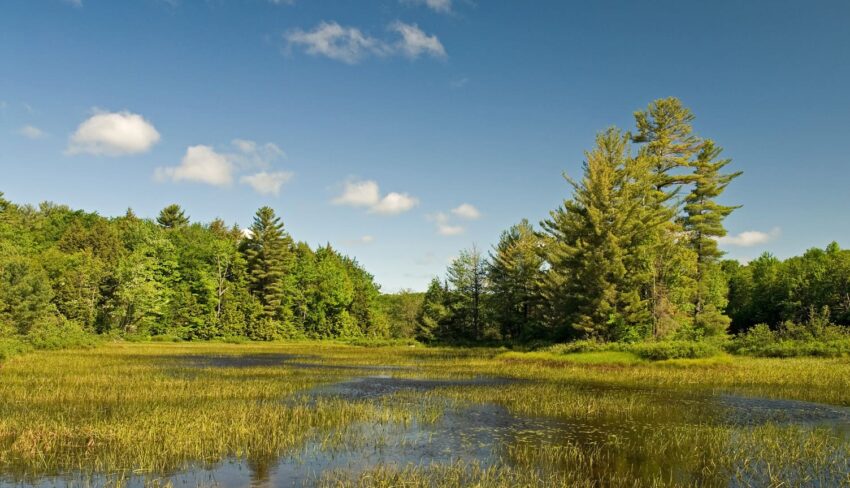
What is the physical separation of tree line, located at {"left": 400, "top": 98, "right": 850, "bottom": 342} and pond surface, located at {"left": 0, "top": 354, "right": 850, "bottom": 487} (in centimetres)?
2601

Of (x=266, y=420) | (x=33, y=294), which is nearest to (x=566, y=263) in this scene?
(x=266, y=420)

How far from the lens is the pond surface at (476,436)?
12078mm

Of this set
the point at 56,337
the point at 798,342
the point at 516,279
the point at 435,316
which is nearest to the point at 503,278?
the point at 516,279

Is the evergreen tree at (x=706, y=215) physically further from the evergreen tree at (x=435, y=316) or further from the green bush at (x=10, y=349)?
the green bush at (x=10, y=349)

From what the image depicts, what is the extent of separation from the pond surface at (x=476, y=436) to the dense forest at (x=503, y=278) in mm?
28474

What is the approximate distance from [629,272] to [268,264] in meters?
67.8

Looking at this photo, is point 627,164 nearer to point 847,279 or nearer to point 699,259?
point 699,259

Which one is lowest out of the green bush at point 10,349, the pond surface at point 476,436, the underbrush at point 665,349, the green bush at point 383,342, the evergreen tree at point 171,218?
the green bush at point 383,342

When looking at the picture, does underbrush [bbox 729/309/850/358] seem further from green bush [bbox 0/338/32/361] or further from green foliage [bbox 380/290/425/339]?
green foliage [bbox 380/290/425/339]

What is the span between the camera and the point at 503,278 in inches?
3191

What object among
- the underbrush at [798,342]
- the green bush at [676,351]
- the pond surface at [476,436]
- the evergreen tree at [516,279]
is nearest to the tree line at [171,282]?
the evergreen tree at [516,279]

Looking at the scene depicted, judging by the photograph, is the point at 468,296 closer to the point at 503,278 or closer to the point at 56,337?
the point at 503,278

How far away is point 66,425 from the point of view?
15.9 m

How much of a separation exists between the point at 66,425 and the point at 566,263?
160 ft
